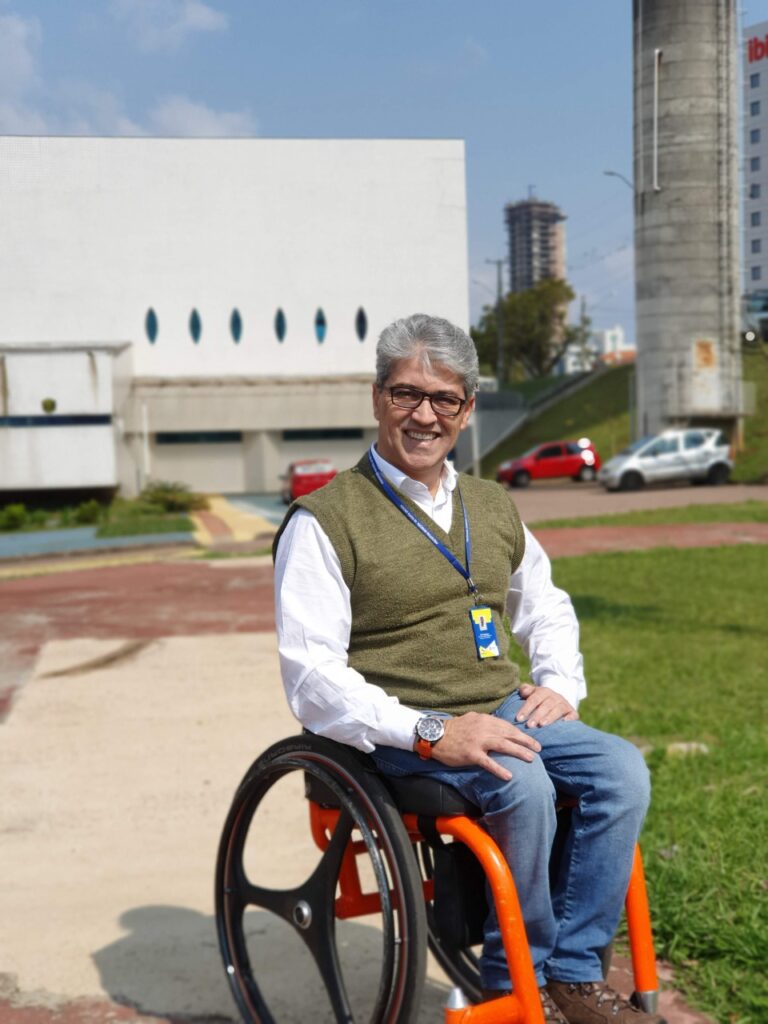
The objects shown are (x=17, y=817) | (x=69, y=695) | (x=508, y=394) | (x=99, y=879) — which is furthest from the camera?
(x=508, y=394)

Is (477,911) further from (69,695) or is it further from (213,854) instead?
(69,695)

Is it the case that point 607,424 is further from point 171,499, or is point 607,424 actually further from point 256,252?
point 171,499

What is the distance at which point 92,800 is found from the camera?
564 centimetres

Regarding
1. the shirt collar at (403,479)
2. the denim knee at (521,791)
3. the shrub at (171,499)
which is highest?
the shirt collar at (403,479)

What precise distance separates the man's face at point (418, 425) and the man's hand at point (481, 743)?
2.20 ft

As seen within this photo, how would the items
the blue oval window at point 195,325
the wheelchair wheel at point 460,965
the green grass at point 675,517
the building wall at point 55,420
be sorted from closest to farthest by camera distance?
the wheelchair wheel at point 460,965 < the green grass at point 675,517 < the building wall at point 55,420 < the blue oval window at point 195,325

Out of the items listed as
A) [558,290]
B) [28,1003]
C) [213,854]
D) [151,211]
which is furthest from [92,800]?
[558,290]

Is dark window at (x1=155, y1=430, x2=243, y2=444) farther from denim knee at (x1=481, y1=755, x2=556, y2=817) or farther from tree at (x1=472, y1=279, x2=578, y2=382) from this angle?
denim knee at (x1=481, y1=755, x2=556, y2=817)

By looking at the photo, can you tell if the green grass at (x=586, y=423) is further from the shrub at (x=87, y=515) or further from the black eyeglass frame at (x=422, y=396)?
the black eyeglass frame at (x=422, y=396)

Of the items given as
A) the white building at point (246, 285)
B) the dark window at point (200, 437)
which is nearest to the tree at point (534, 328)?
the white building at point (246, 285)

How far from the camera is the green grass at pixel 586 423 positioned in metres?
46.1

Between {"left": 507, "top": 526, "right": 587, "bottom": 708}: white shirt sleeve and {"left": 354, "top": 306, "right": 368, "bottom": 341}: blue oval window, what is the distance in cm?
4283

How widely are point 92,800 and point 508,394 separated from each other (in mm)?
48826

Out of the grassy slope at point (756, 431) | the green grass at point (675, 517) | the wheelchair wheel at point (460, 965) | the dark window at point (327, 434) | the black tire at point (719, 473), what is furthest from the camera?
the dark window at point (327, 434)
